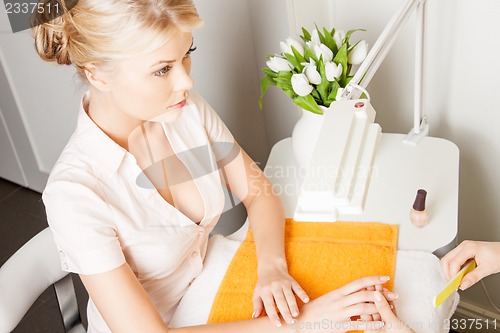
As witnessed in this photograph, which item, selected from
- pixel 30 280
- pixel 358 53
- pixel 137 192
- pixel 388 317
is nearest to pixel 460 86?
pixel 358 53

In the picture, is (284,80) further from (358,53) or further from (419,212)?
(419,212)

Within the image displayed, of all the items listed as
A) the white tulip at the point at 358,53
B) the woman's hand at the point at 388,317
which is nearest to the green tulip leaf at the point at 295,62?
the white tulip at the point at 358,53

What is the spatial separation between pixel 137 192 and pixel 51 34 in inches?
12.2

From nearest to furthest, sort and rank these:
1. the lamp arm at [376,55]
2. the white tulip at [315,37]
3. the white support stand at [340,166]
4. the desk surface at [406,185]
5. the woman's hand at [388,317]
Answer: the white support stand at [340,166] → the lamp arm at [376,55] → the woman's hand at [388,317] → the desk surface at [406,185] → the white tulip at [315,37]

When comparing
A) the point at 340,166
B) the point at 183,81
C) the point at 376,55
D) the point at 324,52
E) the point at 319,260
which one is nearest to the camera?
the point at 340,166

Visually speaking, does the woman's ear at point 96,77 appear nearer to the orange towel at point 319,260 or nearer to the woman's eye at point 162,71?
the woman's eye at point 162,71

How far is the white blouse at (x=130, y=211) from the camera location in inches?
38.6

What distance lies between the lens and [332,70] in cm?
122

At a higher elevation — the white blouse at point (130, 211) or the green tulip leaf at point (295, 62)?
the green tulip leaf at point (295, 62)

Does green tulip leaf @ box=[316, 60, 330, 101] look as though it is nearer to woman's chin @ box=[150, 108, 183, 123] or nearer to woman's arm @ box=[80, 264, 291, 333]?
woman's chin @ box=[150, 108, 183, 123]

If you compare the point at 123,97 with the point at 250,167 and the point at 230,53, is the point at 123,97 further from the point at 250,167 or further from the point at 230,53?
the point at 230,53

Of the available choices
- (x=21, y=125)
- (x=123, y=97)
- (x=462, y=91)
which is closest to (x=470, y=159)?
(x=462, y=91)

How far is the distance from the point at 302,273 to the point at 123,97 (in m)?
0.46

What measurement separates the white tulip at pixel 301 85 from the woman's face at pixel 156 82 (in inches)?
10.8
